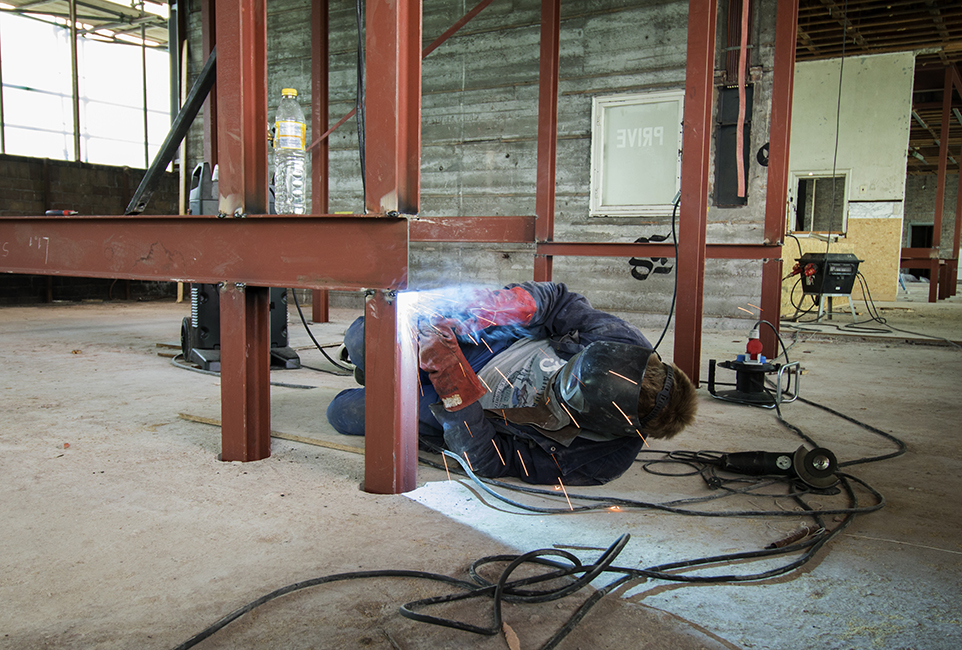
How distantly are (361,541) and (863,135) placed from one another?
35.0 feet

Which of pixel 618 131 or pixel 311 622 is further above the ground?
pixel 618 131

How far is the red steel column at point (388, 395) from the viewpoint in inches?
74.6

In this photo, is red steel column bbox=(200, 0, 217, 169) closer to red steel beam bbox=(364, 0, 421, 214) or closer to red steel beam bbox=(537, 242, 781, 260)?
red steel beam bbox=(537, 242, 781, 260)

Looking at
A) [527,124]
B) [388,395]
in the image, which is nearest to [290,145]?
[388,395]

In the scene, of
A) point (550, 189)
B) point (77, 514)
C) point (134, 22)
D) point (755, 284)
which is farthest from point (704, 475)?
point (134, 22)

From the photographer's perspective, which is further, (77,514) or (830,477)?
(830,477)

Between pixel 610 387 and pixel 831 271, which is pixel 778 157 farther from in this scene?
pixel 610 387

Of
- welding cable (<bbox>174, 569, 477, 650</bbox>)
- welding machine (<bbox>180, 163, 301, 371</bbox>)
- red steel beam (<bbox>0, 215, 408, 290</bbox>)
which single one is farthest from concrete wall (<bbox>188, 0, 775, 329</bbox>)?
welding cable (<bbox>174, 569, 477, 650</bbox>)

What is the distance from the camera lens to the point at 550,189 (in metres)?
4.85

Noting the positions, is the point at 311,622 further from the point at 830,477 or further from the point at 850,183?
the point at 850,183

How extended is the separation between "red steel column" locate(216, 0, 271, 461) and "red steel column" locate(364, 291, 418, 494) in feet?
1.68

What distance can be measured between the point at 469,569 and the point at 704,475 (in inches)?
42.3

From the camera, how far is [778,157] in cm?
484

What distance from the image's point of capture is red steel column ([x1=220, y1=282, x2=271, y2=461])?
2180 mm
